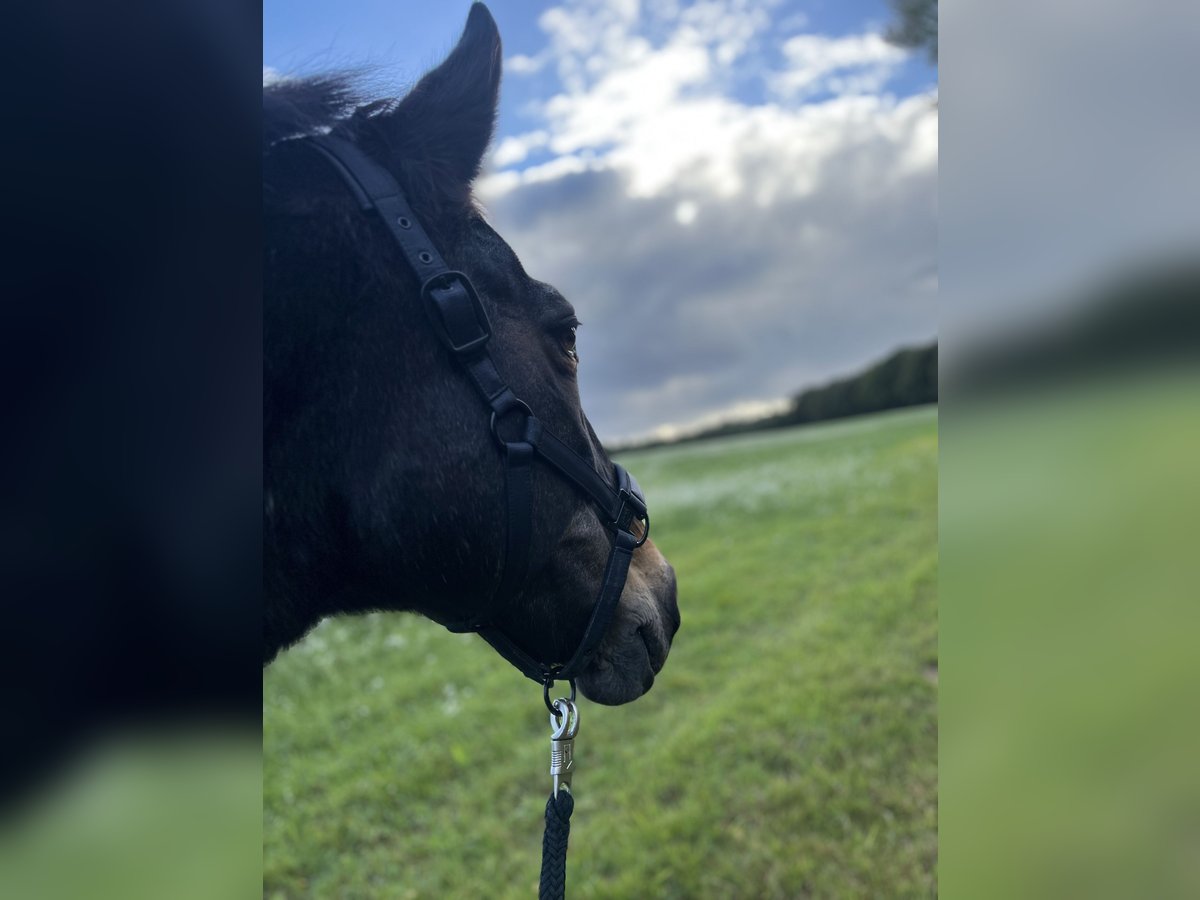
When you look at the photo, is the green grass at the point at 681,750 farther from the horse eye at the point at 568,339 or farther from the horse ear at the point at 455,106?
the horse ear at the point at 455,106

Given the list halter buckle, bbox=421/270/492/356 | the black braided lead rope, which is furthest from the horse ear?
the black braided lead rope

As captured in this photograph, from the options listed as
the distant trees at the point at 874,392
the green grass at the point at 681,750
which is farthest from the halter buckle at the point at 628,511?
the distant trees at the point at 874,392

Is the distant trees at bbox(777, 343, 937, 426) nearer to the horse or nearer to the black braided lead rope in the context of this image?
the horse

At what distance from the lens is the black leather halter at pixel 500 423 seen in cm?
137

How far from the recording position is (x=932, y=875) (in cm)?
279

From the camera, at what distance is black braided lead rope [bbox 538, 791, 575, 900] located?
140 cm

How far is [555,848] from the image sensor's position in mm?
1429

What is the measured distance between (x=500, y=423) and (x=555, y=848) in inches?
30.4

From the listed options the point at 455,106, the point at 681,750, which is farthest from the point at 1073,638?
the point at 681,750

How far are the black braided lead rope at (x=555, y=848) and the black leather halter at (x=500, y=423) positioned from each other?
0.81 feet

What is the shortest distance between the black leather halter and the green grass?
5.64ft

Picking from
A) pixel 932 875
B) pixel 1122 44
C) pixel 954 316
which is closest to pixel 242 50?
pixel 954 316

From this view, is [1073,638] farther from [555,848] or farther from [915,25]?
[915,25]

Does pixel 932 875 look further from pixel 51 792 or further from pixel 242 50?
pixel 242 50
